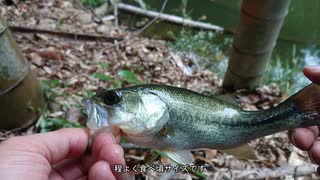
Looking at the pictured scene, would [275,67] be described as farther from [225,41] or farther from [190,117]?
[190,117]

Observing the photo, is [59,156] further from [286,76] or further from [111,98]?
[286,76]

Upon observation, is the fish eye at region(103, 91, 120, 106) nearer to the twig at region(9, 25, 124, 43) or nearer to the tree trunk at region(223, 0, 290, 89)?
the tree trunk at region(223, 0, 290, 89)

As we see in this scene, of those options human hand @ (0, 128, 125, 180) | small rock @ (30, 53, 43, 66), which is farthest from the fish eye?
small rock @ (30, 53, 43, 66)

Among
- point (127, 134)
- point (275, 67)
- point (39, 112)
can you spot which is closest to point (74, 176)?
point (127, 134)

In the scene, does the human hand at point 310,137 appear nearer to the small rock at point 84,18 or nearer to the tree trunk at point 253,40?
the tree trunk at point 253,40

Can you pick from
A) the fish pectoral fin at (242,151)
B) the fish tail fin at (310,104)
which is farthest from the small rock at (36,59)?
the fish tail fin at (310,104)
